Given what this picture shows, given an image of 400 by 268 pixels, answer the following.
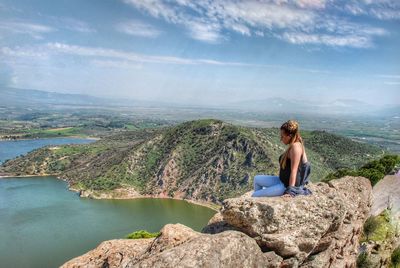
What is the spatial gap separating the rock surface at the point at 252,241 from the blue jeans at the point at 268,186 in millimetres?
386

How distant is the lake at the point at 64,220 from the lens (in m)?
88.4

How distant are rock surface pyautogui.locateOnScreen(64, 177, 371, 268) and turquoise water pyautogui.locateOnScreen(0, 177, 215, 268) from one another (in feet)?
243

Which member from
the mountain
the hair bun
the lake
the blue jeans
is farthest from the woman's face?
the mountain

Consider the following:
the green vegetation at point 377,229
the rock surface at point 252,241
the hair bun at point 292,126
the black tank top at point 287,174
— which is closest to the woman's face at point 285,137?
the hair bun at point 292,126

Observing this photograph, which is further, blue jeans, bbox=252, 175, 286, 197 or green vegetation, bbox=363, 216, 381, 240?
green vegetation, bbox=363, 216, 381, 240

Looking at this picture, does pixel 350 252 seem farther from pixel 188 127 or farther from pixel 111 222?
pixel 188 127

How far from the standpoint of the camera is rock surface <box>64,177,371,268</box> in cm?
1033

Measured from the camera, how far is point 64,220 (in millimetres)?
115000

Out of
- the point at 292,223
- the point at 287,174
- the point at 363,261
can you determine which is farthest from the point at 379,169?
the point at 292,223

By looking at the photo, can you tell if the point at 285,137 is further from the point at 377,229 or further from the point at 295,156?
the point at 377,229

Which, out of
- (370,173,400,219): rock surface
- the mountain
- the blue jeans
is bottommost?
the mountain

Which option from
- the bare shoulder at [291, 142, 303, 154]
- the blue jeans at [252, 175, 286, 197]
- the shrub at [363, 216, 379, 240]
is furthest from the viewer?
the shrub at [363, 216, 379, 240]

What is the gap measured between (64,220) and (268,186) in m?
112

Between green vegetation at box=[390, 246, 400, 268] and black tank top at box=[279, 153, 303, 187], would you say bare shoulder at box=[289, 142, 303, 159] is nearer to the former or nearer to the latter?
black tank top at box=[279, 153, 303, 187]
